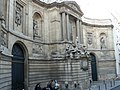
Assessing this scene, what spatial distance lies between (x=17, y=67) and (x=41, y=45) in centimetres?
500

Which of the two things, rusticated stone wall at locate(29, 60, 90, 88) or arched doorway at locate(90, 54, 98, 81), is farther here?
arched doorway at locate(90, 54, 98, 81)

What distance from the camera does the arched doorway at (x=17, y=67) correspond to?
53.0ft

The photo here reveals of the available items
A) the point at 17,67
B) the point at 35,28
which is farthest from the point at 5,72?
the point at 35,28

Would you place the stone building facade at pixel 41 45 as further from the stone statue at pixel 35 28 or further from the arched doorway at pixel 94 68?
the arched doorway at pixel 94 68

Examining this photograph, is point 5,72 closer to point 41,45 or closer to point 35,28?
point 41,45

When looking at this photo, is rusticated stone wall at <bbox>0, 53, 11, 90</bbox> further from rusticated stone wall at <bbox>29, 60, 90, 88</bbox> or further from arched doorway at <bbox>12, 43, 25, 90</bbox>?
rusticated stone wall at <bbox>29, 60, 90, 88</bbox>

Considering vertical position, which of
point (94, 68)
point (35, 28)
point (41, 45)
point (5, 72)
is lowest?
point (94, 68)

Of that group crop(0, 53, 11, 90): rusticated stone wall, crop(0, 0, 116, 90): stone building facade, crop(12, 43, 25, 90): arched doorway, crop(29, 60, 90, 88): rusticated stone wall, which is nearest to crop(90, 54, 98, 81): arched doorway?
crop(0, 0, 116, 90): stone building facade

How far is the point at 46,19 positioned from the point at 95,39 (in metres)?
13.9

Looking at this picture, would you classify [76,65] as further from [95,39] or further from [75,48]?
[95,39]

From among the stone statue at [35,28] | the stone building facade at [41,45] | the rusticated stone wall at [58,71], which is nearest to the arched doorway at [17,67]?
the stone building facade at [41,45]

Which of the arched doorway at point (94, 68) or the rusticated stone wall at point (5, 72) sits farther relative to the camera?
the arched doorway at point (94, 68)

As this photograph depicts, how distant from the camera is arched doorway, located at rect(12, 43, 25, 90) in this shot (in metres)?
16.1

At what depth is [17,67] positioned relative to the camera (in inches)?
664
